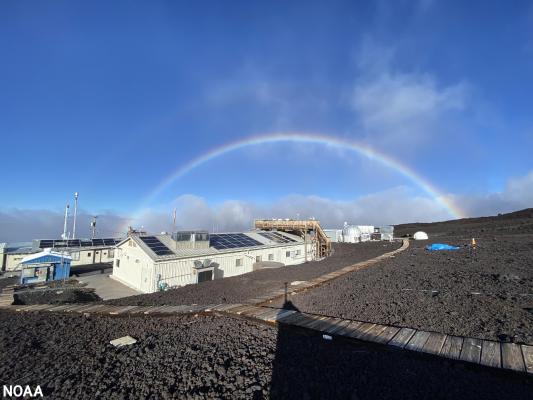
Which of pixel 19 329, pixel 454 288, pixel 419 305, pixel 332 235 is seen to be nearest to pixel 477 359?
pixel 419 305

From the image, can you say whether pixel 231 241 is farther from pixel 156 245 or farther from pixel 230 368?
pixel 230 368

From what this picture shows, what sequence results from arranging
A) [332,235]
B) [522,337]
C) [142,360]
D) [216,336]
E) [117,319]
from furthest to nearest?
[332,235] < [117,319] < [216,336] < [522,337] < [142,360]

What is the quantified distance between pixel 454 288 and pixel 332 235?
210 ft

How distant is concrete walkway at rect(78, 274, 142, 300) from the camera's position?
25906 mm

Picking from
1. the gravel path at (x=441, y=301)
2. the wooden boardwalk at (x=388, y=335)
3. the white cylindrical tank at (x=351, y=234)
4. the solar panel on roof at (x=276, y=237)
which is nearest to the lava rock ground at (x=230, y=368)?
the wooden boardwalk at (x=388, y=335)

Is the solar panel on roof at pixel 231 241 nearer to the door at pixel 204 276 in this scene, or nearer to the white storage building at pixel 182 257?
the white storage building at pixel 182 257

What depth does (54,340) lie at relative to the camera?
6.39 metres

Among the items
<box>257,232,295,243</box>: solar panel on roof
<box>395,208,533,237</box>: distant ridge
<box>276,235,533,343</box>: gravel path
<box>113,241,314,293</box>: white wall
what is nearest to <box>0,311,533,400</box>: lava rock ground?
<box>276,235,533,343</box>: gravel path

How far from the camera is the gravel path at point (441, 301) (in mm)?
6434

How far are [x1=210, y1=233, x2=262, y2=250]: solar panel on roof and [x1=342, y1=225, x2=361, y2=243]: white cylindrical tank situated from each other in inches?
1590

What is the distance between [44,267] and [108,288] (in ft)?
40.4

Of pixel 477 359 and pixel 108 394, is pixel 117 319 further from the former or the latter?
pixel 477 359

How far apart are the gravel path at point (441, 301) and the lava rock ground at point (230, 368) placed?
7.23ft

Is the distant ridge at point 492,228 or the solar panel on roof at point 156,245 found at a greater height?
the distant ridge at point 492,228
